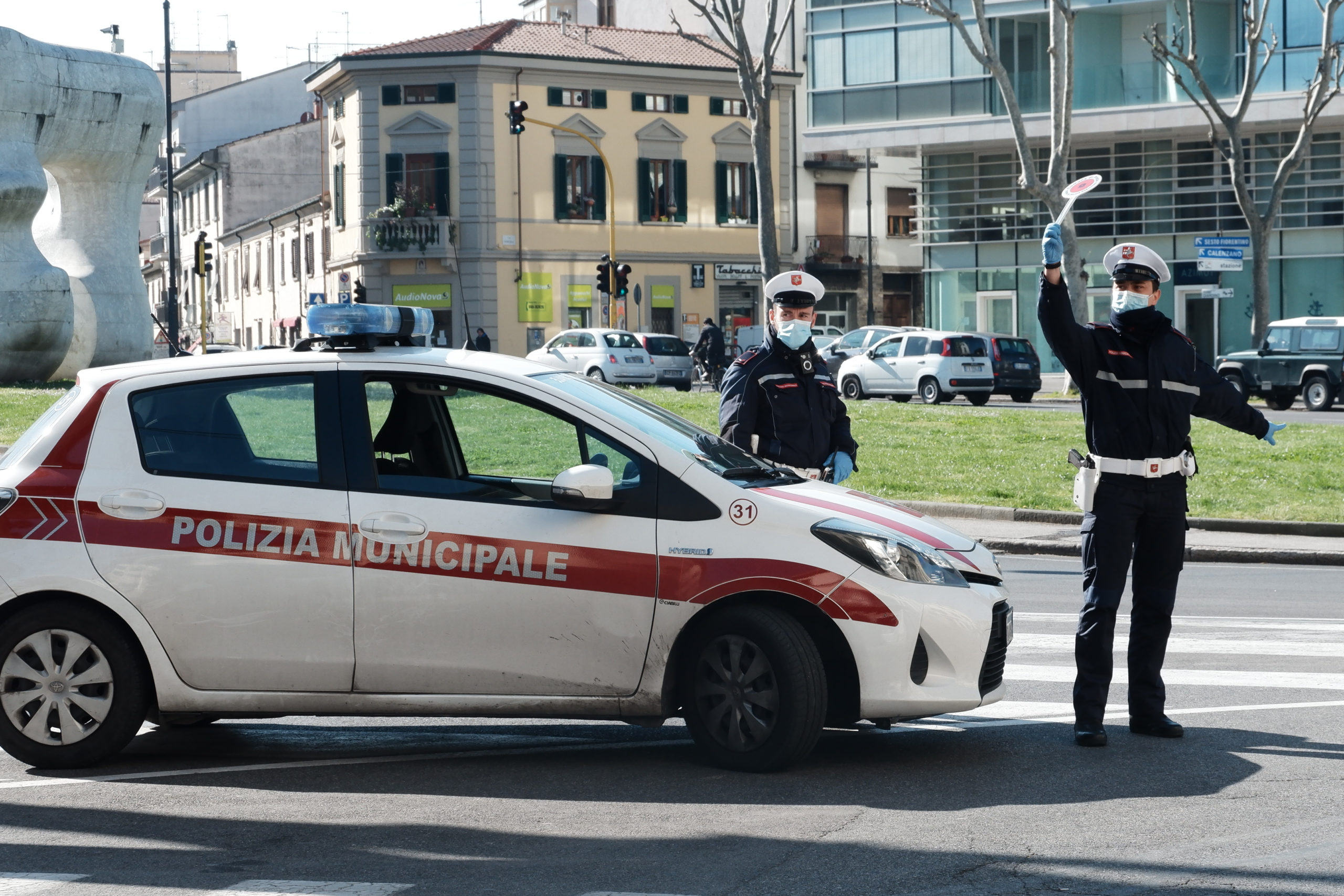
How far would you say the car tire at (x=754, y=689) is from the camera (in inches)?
235

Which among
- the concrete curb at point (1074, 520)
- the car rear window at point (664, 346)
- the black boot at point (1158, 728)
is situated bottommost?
the black boot at point (1158, 728)

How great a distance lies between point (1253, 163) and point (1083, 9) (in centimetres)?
586

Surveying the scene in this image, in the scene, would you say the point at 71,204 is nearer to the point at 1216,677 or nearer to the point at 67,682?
the point at 67,682

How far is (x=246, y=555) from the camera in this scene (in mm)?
6238

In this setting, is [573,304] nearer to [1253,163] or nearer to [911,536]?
[1253,163]

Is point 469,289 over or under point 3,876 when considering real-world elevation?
over

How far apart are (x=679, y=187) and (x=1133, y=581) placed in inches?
1957

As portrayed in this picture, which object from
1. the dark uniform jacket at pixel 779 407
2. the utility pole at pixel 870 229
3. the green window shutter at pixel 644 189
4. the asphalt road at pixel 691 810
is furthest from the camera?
the utility pole at pixel 870 229

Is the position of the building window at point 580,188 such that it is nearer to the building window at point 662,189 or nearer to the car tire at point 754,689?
the building window at point 662,189

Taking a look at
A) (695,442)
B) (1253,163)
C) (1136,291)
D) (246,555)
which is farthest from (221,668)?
(1253,163)

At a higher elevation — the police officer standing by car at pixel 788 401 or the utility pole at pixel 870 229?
the utility pole at pixel 870 229

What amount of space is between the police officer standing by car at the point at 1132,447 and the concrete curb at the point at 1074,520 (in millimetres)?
8774

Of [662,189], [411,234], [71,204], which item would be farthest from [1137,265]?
→ [662,189]

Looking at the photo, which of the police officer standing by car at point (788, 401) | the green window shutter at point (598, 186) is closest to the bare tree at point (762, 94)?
the green window shutter at point (598, 186)
